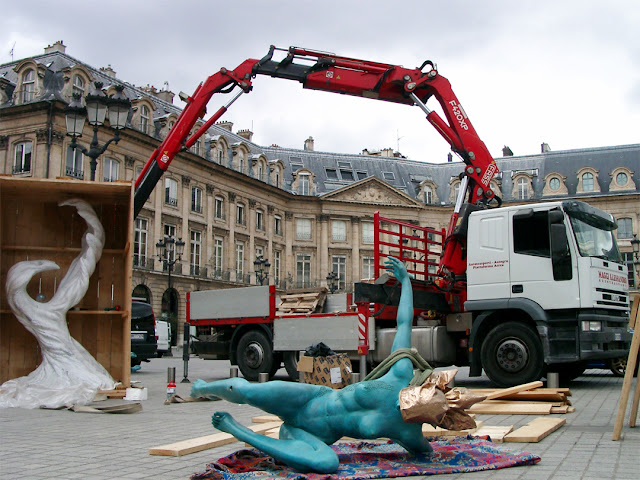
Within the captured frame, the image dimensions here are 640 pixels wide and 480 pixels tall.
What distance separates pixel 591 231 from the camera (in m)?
11.9

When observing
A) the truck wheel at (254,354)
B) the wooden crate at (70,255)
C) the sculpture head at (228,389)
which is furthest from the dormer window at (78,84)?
the sculpture head at (228,389)

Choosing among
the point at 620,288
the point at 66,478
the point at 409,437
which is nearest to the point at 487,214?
the point at 620,288

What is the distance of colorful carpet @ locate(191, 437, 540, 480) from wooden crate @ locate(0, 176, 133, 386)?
6195 mm

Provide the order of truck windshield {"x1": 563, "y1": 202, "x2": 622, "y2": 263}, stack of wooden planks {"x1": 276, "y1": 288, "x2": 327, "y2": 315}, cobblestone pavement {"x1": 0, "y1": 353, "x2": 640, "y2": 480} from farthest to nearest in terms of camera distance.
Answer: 1. stack of wooden planks {"x1": 276, "y1": 288, "x2": 327, "y2": 315}
2. truck windshield {"x1": 563, "y1": 202, "x2": 622, "y2": 263}
3. cobblestone pavement {"x1": 0, "y1": 353, "x2": 640, "y2": 480}

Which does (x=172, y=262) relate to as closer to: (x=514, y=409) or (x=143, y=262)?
(x=143, y=262)

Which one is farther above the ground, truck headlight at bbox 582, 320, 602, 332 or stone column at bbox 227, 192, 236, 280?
stone column at bbox 227, 192, 236, 280

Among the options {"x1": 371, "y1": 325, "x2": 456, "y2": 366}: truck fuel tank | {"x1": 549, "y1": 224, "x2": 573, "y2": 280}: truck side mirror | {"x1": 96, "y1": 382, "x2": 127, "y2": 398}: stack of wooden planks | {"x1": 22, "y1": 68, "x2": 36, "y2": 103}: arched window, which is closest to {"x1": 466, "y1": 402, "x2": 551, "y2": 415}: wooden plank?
{"x1": 549, "y1": 224, "x2": 573, "y2": 280}: truck side mirror

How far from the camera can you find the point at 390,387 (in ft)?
17.1

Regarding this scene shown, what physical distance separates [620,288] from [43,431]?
9650mm

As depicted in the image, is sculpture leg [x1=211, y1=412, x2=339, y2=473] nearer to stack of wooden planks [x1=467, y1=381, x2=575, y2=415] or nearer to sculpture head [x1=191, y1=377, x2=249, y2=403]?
sculpture head [x1=191, y1=377, x2=249, y2=403]

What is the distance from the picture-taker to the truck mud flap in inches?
491

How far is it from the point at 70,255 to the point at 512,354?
301 inches

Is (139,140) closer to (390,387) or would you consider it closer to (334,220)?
(334,220)

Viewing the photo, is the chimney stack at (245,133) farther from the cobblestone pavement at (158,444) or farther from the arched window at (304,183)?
the cobblestone pavement at (158,444)
